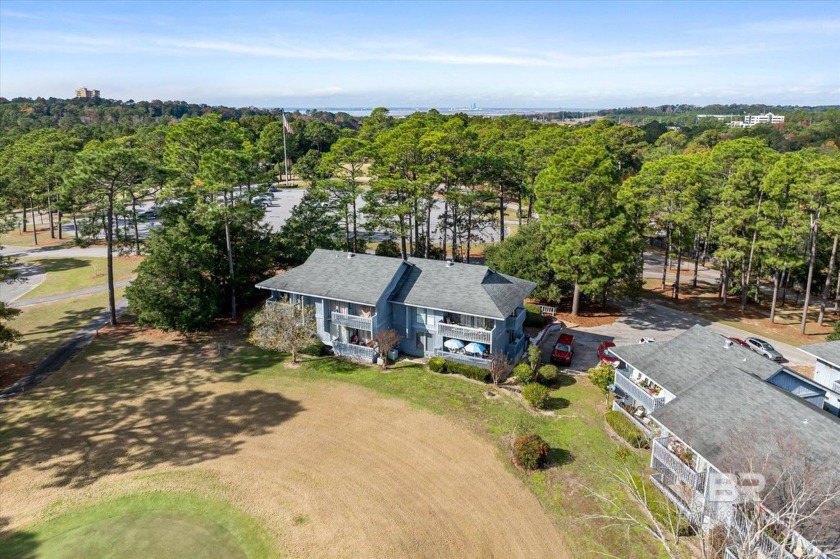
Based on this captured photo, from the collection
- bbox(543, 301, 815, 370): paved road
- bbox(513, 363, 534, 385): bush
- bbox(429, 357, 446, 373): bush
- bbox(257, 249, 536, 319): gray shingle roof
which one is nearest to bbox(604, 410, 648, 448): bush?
bbox(513, 363, 534, 385): bush

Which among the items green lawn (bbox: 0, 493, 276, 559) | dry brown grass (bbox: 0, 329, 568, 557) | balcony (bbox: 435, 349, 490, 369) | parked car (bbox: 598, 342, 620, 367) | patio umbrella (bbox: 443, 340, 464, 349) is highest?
patio umbrella (bbox: 443, 340, 464, 349)

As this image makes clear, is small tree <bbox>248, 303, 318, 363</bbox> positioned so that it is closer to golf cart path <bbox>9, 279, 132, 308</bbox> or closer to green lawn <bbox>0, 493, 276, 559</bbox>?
green lawn <bbox>0, 493, 276, 559</bbox>

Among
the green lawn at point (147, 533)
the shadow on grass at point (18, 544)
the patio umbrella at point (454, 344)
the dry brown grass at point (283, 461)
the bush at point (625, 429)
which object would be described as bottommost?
the shadow on grass at point (18, 544)

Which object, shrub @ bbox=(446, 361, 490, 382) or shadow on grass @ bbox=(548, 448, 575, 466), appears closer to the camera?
shadow on grass @ bbox=(548, 448, 575, 466)

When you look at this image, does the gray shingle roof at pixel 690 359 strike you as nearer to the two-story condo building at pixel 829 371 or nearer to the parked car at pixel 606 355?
the parked car at pixel 606 355

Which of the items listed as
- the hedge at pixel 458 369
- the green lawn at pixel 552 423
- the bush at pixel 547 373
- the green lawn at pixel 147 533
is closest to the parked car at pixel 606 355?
the green lawn at pixel 552 423

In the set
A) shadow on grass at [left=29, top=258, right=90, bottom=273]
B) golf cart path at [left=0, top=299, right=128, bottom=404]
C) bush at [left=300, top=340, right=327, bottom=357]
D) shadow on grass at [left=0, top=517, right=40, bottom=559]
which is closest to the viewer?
shadow on grass at [left=0, top=517, right=40, bottom=559]

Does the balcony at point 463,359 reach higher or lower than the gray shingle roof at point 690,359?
lower
